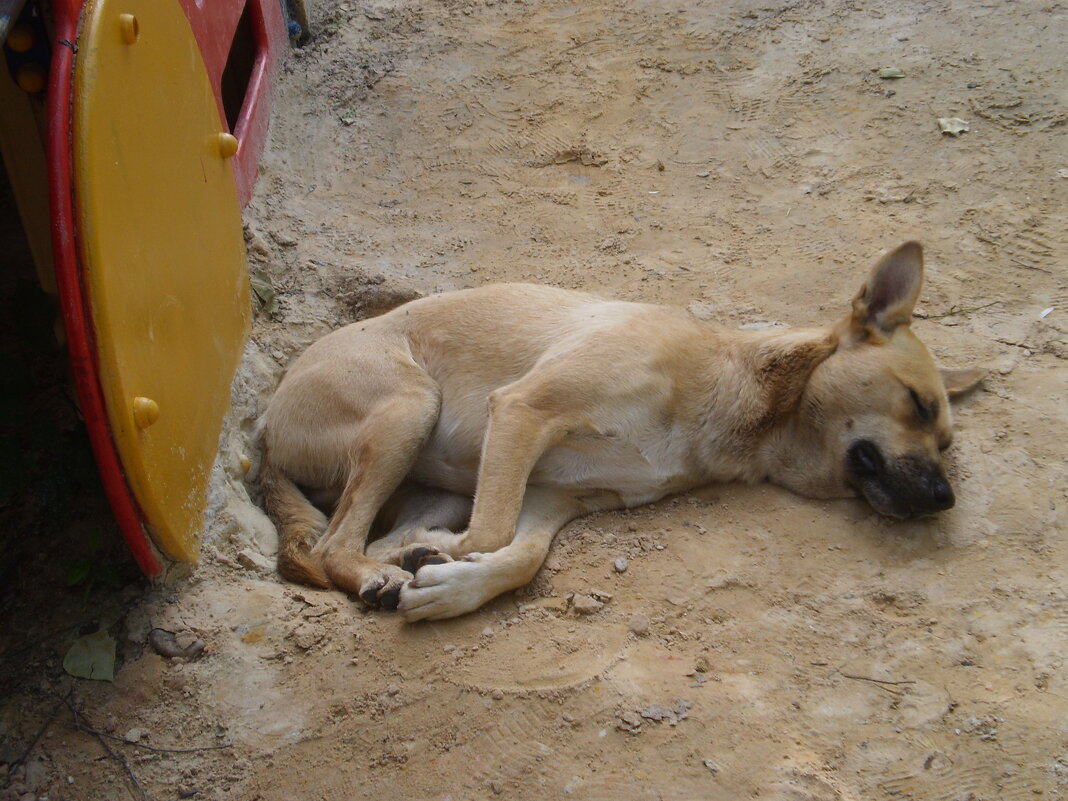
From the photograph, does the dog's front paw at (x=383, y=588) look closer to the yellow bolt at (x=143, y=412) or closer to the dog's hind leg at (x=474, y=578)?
the dog's hind leg at (x=474, y=578)

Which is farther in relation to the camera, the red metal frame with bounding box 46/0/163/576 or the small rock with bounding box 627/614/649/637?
the small rock with bounding box 627/614/649/637

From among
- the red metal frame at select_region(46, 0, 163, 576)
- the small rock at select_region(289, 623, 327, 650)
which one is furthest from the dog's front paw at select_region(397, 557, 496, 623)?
the red metal frame at select_region(46, 0, 163, 576)

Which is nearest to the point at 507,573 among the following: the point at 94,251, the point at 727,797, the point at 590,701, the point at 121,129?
the point at 590,701

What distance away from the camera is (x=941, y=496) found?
4039mm

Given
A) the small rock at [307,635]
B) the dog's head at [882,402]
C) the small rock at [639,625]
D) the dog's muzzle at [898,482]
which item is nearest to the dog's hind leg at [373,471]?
the small rock at [307,635]

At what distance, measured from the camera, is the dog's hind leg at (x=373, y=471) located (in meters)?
4.04

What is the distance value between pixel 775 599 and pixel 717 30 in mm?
5644

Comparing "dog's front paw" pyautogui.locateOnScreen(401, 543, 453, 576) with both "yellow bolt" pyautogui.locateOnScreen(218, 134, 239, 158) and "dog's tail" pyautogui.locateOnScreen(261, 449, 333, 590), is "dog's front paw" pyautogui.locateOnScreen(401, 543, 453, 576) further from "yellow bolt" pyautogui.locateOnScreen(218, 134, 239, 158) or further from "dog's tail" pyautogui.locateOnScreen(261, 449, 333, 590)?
"yellow bolt" pyautogui.locateOnScreen(218, 134, 239, 158)

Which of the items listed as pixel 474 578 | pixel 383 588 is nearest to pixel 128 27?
pixel 383 588

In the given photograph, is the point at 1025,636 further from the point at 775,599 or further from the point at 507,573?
the point at 507,573

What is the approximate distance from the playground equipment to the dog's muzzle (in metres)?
2.80

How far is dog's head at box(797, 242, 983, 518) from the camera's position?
13.8 ft

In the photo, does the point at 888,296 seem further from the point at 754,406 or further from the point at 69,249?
the point at 69,249

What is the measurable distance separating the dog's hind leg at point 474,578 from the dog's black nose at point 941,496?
1616 mm
